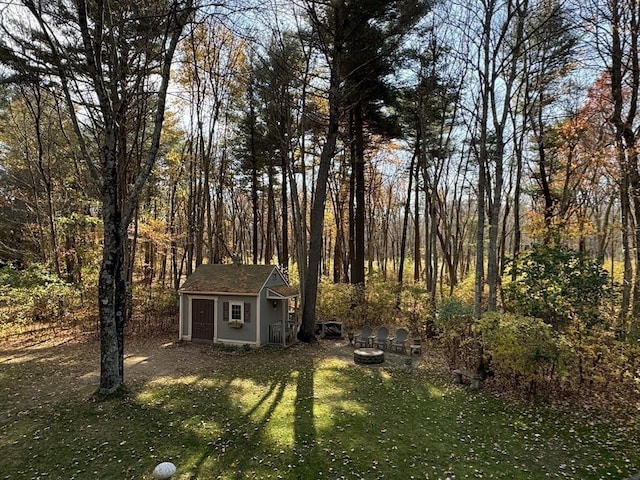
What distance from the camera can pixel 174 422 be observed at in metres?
6.18

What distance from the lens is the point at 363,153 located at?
14.9 m

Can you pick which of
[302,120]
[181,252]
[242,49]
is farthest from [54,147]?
[302,120]

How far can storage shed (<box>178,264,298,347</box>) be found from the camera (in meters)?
11.4

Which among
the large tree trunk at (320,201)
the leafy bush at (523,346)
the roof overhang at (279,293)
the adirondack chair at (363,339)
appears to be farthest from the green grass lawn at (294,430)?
the large tree trunk at (320,201)

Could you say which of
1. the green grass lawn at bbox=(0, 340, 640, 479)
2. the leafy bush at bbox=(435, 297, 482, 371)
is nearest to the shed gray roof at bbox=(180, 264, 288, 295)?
the green grass lawn at bbox=(0, 340, 640, 479)

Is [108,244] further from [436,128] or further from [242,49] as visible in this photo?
[436,128]

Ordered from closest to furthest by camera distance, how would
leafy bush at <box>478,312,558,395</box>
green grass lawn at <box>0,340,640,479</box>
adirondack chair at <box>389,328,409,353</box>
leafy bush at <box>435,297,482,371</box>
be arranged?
1. green grass lawn at <box>0,340,640,479</box>
2. leafy bush at <box>478,312,558,395</box>
3. leafy bush at <box>435,297,482,371</box>
4. adirondack chair at <box>389,328,409,353</box>

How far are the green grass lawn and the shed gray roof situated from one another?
10.0ft

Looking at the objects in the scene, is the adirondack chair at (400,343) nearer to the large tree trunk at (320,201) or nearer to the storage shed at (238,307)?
the large tree trunk at (320,201)

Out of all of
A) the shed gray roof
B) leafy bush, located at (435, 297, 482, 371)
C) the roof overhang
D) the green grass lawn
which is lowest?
the green grass lawn

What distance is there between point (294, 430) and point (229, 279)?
6925mm

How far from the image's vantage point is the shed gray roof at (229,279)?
11.5m

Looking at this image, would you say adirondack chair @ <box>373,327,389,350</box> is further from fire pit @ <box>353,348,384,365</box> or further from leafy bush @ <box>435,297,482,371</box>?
leafy bush @ <box>435,297,482,371</box>

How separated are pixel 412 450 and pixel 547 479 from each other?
1626 millimetres
